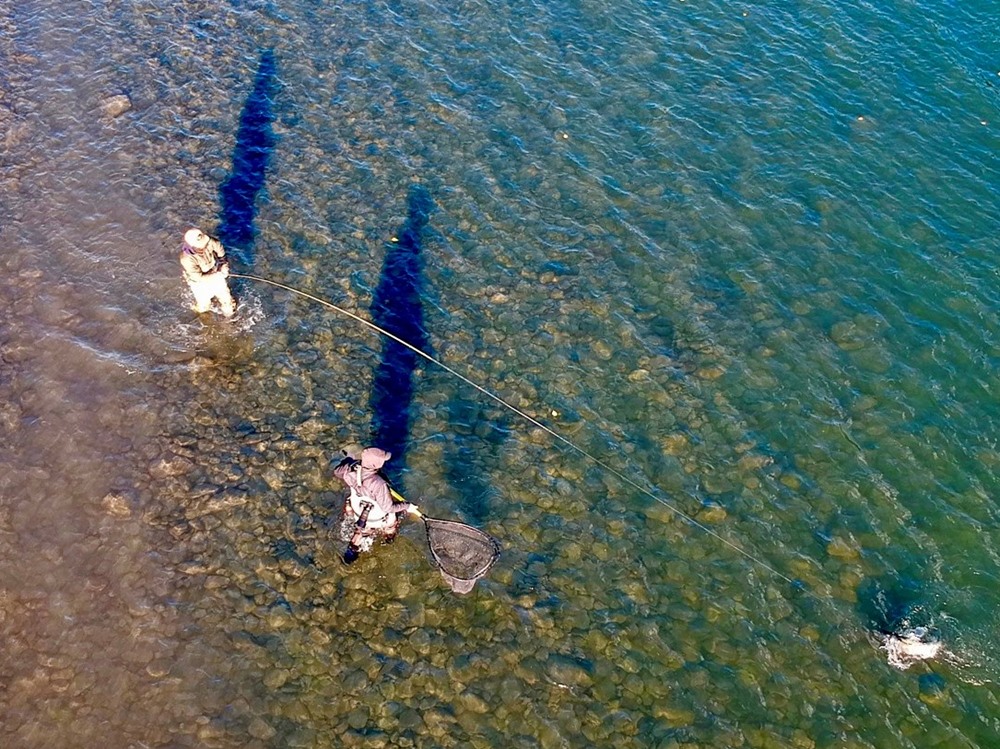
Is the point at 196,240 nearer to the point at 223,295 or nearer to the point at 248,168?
the point at 223,295

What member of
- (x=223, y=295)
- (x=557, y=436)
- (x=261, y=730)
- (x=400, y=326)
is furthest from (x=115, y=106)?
(x=261, y=730)

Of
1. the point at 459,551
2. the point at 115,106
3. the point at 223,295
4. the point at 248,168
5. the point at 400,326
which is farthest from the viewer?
the point at 115,106

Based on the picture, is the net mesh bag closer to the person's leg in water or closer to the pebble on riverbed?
the person's leg in water

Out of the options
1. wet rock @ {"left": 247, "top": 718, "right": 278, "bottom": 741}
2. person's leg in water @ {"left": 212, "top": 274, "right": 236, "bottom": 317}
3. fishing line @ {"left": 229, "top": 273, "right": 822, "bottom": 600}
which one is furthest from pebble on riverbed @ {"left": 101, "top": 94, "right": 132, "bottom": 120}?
wet rock @ {"left": 247, "top": 718, "right": 278, "bottom": 741}

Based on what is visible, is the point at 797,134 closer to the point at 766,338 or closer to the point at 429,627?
the point at 766,338

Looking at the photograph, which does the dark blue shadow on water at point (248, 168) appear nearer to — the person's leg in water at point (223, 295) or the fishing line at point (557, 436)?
the fishing line at point (557, 436)

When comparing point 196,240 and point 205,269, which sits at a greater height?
point 196,240
